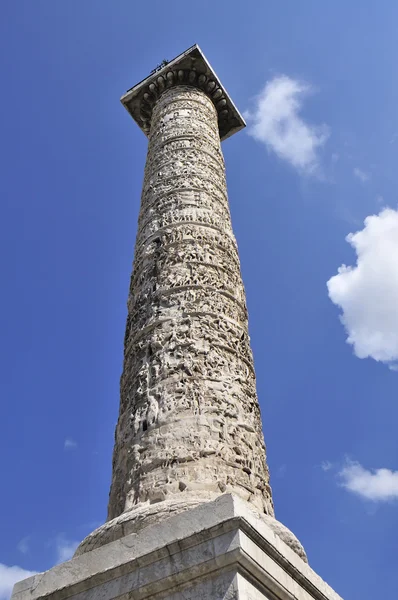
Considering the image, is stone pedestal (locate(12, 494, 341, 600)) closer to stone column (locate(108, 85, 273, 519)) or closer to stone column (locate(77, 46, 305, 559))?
stone column (locate(77, 46, 305, 559))

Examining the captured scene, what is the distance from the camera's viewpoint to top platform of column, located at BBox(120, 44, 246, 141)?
7.59 meters

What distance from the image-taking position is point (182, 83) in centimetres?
752

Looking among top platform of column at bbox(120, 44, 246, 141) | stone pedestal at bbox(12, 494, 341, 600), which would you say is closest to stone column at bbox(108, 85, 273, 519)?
stone pedestal at bbox(12, 494, 341, 600)

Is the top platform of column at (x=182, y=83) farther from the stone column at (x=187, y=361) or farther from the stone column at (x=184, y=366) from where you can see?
the stone column at (x=187, y=361)

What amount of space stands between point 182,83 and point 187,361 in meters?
4.72

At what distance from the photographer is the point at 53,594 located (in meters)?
2.65

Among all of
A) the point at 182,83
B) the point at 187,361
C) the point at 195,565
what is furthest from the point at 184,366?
the point at 182,83

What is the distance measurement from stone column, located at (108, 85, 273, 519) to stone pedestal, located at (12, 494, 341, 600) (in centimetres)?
41

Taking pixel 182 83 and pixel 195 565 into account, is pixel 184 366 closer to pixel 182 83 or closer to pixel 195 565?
pixel 195 565

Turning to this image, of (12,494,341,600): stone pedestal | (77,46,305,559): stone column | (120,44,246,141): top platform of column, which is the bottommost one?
(12,494,341,600): stone pedestal

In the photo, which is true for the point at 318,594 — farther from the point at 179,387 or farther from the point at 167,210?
the point at 167,210

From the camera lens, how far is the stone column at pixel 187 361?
3.20m

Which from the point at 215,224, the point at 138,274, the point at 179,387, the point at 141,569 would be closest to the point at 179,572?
the point at 141,569

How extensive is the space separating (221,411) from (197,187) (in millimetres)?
2354
